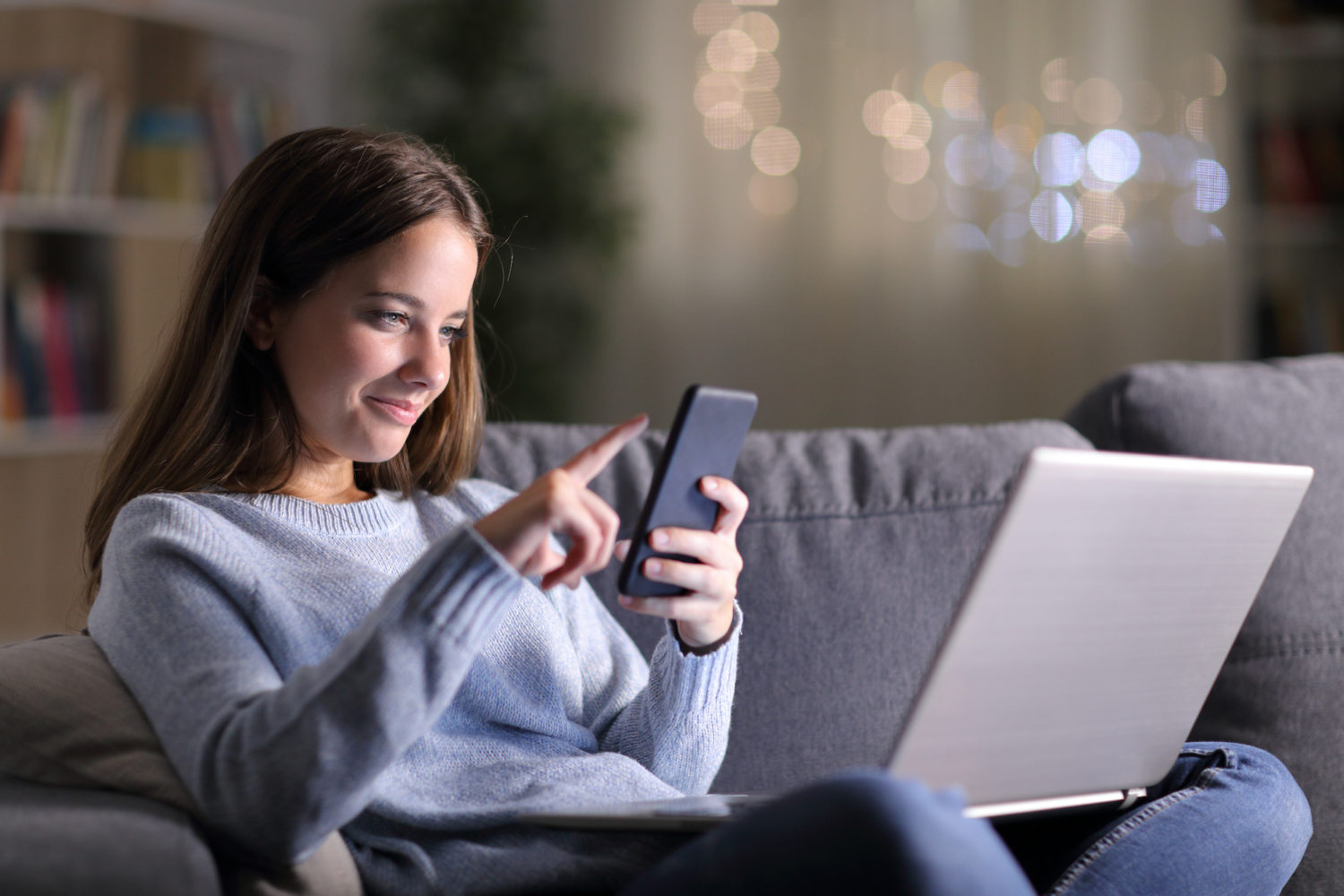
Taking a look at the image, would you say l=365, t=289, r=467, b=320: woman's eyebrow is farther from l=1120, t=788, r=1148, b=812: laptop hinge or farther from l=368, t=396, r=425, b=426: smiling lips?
l=1120, t=788, r=1148, b=812: laptop hinge

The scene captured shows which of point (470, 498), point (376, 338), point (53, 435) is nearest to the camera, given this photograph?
point (376, 338)

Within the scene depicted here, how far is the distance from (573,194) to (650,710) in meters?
2.45

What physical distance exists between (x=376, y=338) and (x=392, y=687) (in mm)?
359

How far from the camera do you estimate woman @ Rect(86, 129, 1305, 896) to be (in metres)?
0.81

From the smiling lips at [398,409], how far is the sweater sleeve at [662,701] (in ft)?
0.83

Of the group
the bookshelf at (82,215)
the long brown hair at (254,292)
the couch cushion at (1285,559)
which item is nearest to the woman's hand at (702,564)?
the long brown hair at (254,292)

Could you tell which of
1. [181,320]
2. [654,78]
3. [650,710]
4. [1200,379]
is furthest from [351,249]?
[654,78]

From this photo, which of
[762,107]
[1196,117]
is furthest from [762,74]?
[1196,117]

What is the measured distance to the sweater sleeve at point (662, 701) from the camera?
43.8 inches

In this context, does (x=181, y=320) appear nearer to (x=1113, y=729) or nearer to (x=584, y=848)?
(x=584, y=848)

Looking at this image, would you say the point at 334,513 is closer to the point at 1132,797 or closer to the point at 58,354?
the point at 1132,797

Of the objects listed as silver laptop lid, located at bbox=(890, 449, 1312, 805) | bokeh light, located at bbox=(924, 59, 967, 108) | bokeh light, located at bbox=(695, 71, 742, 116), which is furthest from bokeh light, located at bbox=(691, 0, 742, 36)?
silver laptop lid, located at bbox=(890, 449, 1312, 805)

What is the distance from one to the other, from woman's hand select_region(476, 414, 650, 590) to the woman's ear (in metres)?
0.36

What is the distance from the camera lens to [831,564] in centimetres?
134
